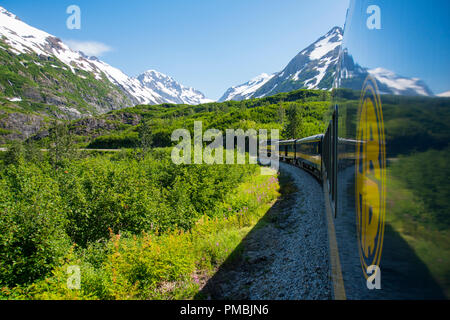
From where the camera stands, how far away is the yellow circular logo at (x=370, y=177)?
184cm

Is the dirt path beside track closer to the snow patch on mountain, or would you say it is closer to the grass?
the grass

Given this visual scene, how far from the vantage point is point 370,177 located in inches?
84.9

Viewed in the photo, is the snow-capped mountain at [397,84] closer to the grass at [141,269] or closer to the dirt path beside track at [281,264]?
the dirt path beside track at [281,264]

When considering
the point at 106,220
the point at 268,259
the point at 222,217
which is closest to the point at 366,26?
the point at 268,259

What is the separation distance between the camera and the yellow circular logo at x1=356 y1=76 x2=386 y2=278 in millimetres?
1845

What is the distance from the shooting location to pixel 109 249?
331 inches

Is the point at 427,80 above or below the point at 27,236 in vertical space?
above

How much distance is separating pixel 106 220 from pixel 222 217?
506cm

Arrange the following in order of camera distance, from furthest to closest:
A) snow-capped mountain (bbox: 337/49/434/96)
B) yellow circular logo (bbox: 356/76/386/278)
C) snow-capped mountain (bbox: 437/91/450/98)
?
1. yellow circular logo (bbox: 356/76/386/278)
2. snow-capped mountain (bbox: 337/49/434/96)
3. snow-capped mountain (bbox: 437/91/450/98)

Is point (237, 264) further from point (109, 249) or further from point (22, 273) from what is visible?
point (22, 273)

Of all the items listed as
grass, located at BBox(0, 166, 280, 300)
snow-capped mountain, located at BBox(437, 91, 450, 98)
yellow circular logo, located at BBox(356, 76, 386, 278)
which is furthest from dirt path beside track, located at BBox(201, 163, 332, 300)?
snow-capped mountain, located at BBox(437, 91, 450, 98)

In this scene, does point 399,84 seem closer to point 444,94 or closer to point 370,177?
point 444,94

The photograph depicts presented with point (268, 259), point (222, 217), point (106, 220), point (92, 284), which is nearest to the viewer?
point (92, 284)

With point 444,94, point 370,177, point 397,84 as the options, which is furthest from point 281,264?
point 444,94
